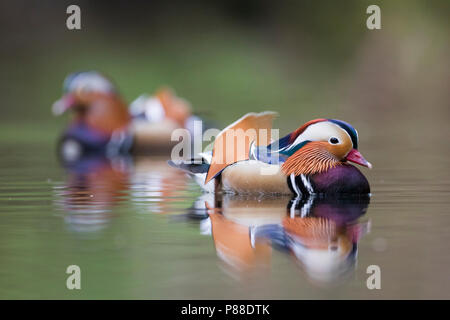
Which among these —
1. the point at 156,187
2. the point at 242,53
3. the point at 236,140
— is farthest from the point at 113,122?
the point at 242,53

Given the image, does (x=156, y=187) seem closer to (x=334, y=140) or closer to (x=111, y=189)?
(x=111, y=189)

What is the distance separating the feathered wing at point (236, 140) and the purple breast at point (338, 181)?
0.59 metres

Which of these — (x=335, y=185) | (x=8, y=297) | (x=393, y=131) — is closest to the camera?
(x=8, y=297)

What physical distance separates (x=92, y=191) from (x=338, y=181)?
2.10 m

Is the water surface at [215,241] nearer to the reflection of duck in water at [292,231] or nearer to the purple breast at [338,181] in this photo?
the reflection of duck in water at [292,231]

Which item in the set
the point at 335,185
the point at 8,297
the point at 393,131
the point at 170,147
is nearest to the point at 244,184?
the point at 335,185

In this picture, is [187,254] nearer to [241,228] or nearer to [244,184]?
[241,228]

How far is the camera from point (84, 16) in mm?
26047

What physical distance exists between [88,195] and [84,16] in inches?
722

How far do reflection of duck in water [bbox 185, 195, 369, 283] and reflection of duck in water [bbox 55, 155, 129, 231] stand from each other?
67 cm

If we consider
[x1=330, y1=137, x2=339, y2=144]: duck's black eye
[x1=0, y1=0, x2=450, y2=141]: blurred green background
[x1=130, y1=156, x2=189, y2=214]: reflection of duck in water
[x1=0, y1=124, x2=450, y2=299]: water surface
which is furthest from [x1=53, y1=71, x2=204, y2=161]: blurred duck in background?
[x1=0, y1=0, x2=450, y2=141]: blurred green background

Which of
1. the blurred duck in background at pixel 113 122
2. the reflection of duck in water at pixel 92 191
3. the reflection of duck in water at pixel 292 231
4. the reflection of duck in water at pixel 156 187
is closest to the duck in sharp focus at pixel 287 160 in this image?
the reflection of duck in water at pixel 292 231

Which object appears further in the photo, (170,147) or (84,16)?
(84,16)

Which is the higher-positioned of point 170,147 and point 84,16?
point 84,16
